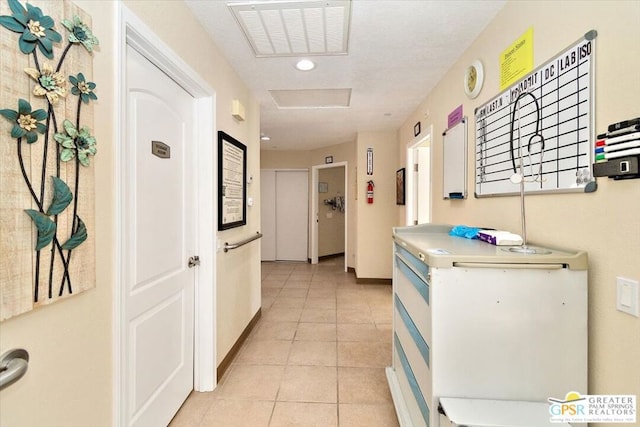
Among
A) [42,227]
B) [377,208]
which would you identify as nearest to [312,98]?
[377,208]

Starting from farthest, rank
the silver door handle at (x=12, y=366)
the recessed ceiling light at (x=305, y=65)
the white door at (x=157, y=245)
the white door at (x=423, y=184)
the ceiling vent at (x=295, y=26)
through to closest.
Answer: the white door at (x=423, y=184) < the recessed ceiling light at (x=305, y=65) < the ceiling vent at (x=295, y=26) < the white door at (x=157, y=245) < the silver door handle at (x=12, y=366)

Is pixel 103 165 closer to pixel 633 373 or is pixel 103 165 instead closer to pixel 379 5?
pixel 379 5

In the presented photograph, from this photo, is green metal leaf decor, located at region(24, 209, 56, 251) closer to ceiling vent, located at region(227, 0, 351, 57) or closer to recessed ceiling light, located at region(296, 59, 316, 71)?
ceiling vent, located at region(227, 0, 351, 57)

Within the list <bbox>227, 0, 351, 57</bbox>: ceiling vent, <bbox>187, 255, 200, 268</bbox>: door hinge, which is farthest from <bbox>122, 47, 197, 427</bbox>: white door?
<bbox>227, 0, 351, 57</bbox>: ceiling vent

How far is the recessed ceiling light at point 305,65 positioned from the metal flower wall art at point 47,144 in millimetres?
1572

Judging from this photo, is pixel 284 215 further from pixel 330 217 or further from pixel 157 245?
pixel 157 245

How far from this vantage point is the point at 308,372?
2.20 m

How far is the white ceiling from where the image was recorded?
1.70 m

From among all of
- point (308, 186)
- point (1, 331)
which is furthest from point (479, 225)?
point (308, 186)

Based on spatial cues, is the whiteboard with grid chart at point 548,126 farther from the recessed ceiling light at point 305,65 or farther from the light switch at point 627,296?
the recessed ceiling light at point 305,65

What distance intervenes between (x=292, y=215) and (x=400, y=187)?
2.92m

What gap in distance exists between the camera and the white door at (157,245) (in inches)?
52.4

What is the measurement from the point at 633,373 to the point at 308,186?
5.74 metres

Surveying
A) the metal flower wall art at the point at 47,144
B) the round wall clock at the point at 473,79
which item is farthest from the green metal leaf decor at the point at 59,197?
the round wall clock at the point at 473,79
